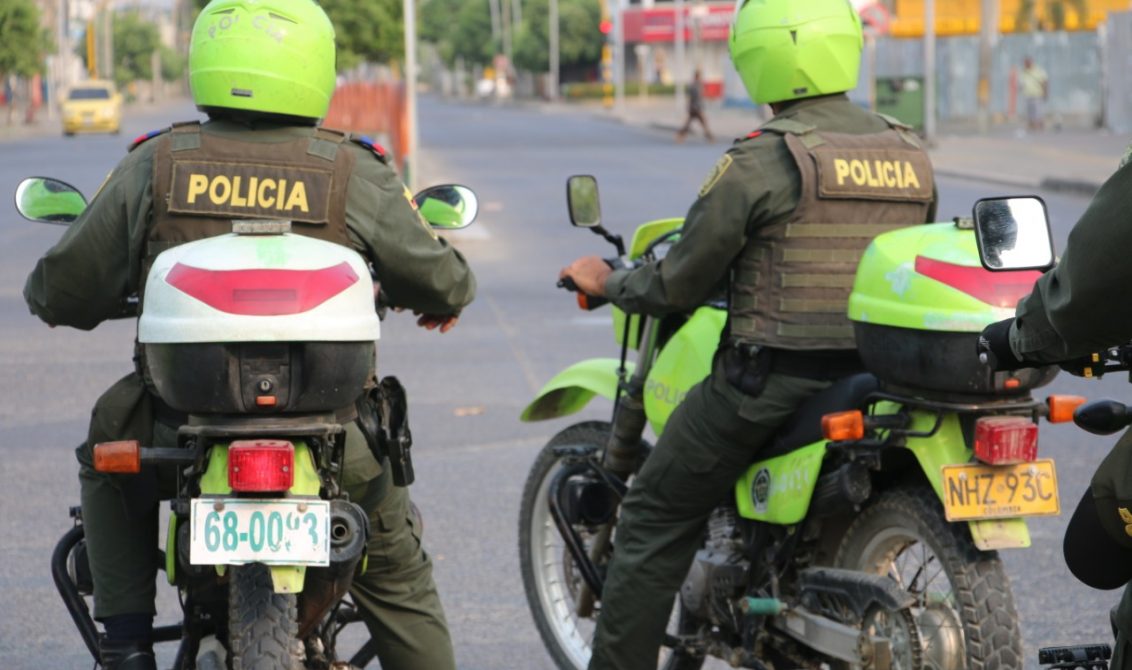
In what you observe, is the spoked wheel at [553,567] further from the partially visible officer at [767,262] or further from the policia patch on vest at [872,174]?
the policia patch on vest at [872,174]

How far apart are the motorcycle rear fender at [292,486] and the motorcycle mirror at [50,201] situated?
97 centimetres

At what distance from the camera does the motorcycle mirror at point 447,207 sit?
418 cm

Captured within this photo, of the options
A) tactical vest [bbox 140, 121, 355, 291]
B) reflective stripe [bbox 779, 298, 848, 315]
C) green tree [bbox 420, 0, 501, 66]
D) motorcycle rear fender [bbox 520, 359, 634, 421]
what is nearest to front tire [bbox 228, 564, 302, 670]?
tactical vest [bbox 140, 121, 355, 291]

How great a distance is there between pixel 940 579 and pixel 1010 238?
1.37m

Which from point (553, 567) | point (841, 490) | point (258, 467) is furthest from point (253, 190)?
point (553, 567)

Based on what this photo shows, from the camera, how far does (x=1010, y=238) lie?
282 cm

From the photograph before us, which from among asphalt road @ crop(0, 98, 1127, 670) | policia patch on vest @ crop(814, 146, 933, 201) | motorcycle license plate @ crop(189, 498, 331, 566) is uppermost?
policia patch on vest @ crop(814, 146, 933, 201)

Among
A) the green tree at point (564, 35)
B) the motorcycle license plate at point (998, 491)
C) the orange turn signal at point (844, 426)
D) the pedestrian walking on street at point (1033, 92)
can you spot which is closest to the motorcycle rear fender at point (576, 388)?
the orange turn signal at point (844, 426)

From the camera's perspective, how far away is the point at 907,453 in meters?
4.08

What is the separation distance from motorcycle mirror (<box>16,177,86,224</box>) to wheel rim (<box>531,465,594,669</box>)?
1653 mm

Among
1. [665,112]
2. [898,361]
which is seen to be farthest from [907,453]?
[665,112]

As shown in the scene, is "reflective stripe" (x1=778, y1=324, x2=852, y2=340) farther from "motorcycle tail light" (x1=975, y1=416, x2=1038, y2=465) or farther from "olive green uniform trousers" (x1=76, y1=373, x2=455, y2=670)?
"olive green uniform trousers" (x1=76, y1=373, x2=455, y2=670)

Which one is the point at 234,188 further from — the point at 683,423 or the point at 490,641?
the point at 490,641

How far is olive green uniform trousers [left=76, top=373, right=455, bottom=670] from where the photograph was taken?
3.77 metres
